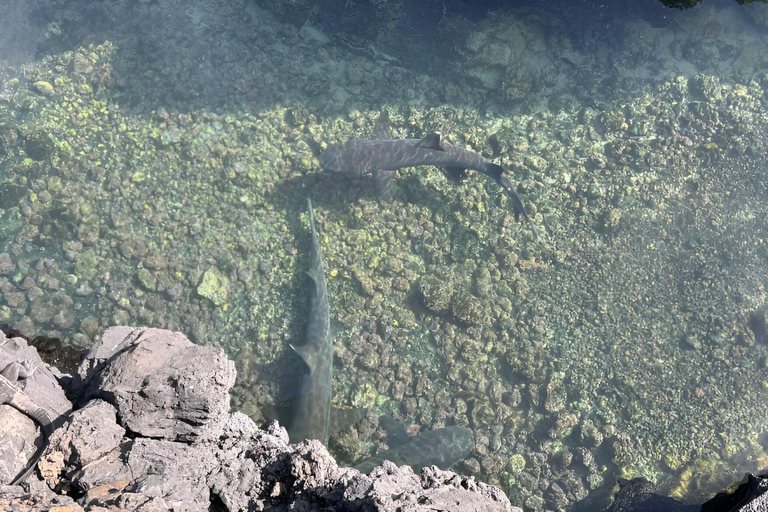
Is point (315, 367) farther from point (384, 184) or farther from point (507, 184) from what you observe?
point (507, 184)

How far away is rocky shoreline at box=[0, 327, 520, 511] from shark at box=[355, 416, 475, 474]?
2.55m

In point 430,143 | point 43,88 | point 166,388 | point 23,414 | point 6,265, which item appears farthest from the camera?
point 43,88

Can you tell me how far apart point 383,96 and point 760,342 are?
8.52 m

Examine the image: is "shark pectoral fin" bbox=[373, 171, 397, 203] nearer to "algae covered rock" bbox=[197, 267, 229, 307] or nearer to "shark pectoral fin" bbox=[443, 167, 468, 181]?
"shark pectoral fin" bbox=[443, 167, 468, 181]

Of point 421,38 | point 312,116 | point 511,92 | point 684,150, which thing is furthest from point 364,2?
point 684,150

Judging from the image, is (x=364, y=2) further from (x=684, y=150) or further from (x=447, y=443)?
(x=447, y=443)

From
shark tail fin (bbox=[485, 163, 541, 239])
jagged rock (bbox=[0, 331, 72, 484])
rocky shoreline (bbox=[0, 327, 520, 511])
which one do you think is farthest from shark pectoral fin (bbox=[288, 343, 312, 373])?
shark tail fin (bbox=[485, 163, 541, 239])

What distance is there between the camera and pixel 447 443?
18.4 ft

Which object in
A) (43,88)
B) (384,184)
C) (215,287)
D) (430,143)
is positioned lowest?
(215,287)

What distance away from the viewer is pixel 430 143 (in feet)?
23.7

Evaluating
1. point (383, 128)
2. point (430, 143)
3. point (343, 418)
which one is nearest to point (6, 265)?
point (343, 418)

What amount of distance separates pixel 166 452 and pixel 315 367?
9.93ft

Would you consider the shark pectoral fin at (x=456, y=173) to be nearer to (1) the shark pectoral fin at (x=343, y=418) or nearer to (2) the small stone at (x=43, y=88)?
(1) the shark pectoral fin at (x=343, y=418)

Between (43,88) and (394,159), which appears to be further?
(43,88)
